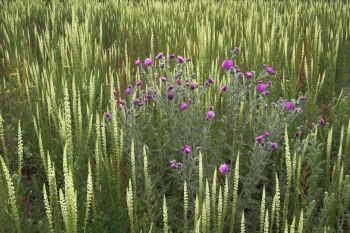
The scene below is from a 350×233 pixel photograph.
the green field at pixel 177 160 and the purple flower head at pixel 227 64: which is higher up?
the purple flower head at pixel 227 64

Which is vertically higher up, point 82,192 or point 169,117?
point 169,117

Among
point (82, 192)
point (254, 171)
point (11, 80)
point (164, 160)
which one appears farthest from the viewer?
point (11, 80)

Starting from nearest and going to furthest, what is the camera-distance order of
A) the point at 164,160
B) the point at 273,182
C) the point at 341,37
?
the point at 273,182
the point at 164,160
the point at 341,37

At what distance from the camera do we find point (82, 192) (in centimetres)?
143

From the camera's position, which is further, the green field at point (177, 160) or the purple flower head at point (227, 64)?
the purple flower head at point (227, 64)

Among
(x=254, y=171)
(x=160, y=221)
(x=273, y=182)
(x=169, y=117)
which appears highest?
(x=169, y=117)

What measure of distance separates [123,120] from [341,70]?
2045 mm

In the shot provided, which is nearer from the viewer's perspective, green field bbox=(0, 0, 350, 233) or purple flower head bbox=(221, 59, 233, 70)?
green field bbox=(0, 0, 350, 233)

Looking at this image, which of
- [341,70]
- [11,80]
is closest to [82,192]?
[11,80]

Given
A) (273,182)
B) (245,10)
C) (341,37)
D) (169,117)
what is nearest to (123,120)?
(169,117)

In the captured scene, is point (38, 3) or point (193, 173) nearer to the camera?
point (193, 173)

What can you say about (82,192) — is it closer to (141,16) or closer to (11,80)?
(11,80)

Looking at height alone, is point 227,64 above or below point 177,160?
above

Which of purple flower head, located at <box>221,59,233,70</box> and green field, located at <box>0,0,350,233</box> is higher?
purple flower head, located at <box>221,59,233,70</box>
